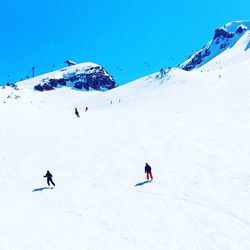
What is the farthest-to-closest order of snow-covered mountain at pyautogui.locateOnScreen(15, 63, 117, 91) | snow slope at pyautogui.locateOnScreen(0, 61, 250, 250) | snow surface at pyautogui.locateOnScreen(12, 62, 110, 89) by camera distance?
snow surface at pyautogui.locateOnScreen(12, 62, 110, 89) → snow-covered mountain at pyautogui.locateOnScreen(15, 63, 117, 91) → snow slope at pyautogui.locateOnScreen(0, 61, 250, 250)

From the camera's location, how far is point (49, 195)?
22172 mm

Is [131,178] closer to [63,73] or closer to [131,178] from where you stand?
[131,178]

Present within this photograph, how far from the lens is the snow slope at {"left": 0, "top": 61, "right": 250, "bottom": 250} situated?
16250mm

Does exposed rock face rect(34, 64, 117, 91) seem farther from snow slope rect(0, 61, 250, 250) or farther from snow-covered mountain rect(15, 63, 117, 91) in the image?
snow slope rect(0, 61, 250, 250)

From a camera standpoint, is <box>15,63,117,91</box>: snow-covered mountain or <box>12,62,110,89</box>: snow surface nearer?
<box>15,63,117,91</box>: snow-covered mountain

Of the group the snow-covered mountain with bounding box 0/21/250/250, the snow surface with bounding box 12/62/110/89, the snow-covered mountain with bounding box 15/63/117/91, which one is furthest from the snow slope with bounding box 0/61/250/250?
the snow surface with bounding box 12/62/110/89

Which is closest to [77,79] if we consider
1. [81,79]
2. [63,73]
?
[81,79]

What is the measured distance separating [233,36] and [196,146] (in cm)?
17680

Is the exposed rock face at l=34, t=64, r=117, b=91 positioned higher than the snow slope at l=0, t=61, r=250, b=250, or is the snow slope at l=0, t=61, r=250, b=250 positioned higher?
the exposed rock face at l=34, t=64, r=117, b=91

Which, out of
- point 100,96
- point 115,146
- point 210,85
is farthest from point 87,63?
point 115,146

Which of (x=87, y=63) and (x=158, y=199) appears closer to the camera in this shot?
(x=158, y=199)

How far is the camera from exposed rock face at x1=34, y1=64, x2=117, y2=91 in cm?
13912

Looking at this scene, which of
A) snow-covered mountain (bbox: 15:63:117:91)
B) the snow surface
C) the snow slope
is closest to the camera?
the snow slope

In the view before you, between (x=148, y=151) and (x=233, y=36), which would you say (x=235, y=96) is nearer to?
(x=148, y=151)
